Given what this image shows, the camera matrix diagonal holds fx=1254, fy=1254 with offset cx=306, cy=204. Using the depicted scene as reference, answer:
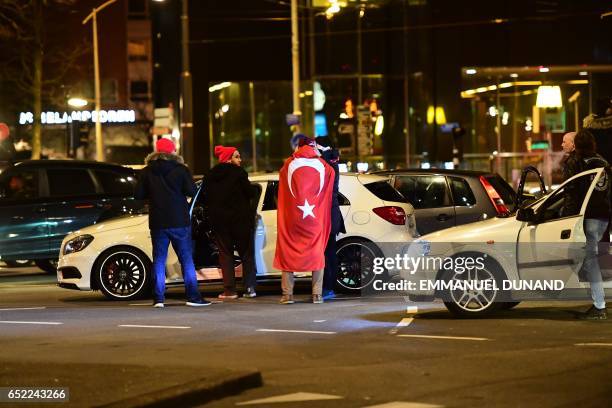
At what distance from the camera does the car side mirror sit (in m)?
11.8

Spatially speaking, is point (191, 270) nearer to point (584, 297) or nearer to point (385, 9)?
point (584, 297)

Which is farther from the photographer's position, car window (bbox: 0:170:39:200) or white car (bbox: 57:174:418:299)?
car window (bbox: 0:170:39:200)

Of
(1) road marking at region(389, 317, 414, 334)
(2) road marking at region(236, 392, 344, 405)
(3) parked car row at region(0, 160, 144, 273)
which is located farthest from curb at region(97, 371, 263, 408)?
(3) parked car row at region(0, 160, 144, 273)

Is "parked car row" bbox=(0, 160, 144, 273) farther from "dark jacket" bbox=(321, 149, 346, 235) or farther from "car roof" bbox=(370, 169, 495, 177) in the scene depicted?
"dark jacket" bbox=(321, 149, 346, 235)

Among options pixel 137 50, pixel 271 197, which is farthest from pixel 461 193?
pixel 137 50

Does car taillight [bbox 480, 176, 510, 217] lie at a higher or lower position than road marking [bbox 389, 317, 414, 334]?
higher

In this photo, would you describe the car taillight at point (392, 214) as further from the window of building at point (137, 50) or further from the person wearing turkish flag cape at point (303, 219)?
the window of building at point (137, 50)

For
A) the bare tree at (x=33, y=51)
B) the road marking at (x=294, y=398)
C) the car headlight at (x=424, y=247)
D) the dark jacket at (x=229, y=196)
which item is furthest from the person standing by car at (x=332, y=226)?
the bare tree at (x=33, y=51)

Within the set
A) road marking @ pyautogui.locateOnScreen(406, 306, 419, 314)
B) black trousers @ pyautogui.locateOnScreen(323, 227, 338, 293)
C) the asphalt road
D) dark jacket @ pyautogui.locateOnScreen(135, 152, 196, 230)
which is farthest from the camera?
black trousers @ pyautogui.locateOnScreen(323, 227, 338, 293)

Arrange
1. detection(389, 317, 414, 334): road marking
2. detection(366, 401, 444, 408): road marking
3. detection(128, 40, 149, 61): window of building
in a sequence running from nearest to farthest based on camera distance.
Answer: detection(366, 401, 444, 408): road marking < detection(389, 317, 414, 334): road marking < detection(128, 40, 149, 61): window of building

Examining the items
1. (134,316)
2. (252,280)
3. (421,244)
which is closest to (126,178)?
(252,280)

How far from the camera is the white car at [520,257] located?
1180 centimetres

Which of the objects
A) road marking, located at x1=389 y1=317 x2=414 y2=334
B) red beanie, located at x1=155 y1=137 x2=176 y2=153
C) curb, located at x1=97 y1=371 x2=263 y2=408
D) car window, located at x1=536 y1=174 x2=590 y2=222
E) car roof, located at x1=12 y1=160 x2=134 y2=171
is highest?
red beanie, located at x1=155 y1=137 x2=176 y2=153

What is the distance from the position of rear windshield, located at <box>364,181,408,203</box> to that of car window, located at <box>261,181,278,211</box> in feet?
3.62
